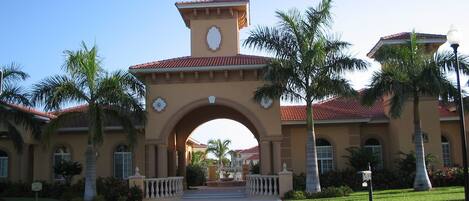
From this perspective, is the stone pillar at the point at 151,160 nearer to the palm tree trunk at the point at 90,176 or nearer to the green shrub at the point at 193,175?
the palm tree trunk at the point at 90,176

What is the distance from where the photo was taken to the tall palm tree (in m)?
20.9

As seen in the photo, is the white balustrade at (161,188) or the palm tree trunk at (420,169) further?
the white balustrade at (161,188)

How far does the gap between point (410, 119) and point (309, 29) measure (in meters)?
8.13

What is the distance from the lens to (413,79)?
21328mm

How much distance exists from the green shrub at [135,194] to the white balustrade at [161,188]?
2.74 ft

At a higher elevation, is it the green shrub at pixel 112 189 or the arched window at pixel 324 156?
the arched window at pixel 324 156

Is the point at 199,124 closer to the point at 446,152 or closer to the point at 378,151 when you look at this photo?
the point at 378,151

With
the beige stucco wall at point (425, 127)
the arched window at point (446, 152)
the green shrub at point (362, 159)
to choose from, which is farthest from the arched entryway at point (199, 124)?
the arched window at point (446, 152)

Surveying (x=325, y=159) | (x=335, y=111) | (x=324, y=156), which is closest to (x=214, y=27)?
(x=335, y=111)

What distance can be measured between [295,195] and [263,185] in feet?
8.39

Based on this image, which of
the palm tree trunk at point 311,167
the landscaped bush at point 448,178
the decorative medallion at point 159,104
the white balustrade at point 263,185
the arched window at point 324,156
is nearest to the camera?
the palm tree trunk at point 311,167

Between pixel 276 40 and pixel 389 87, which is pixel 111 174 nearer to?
pixel 276 40

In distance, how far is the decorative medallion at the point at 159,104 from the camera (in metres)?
24.0

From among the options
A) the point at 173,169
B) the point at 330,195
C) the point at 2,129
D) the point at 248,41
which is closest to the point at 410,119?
the point at 330,195
